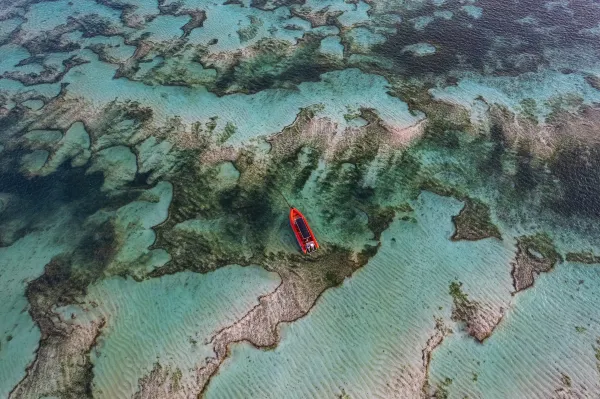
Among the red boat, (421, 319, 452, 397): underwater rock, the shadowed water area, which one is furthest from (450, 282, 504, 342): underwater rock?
the red boat

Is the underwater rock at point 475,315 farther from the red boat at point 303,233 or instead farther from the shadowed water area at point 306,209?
the red boat at point 303,233

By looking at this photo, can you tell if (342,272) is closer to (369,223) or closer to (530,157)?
(369,223)

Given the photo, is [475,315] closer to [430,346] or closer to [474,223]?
[430,346]

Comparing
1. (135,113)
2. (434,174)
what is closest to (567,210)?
(434,174)

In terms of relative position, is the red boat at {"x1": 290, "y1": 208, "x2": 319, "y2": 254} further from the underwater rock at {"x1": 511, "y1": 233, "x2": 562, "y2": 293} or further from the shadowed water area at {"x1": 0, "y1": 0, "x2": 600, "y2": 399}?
the underwater rock at {"x1": 511, "y1": 233, "x2": 562, "y2": 293}

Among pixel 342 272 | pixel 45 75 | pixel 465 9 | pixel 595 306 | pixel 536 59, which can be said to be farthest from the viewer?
pixel 465 9

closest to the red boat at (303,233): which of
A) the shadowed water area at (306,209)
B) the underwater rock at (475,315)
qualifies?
the shadowed water area at (306,209)
